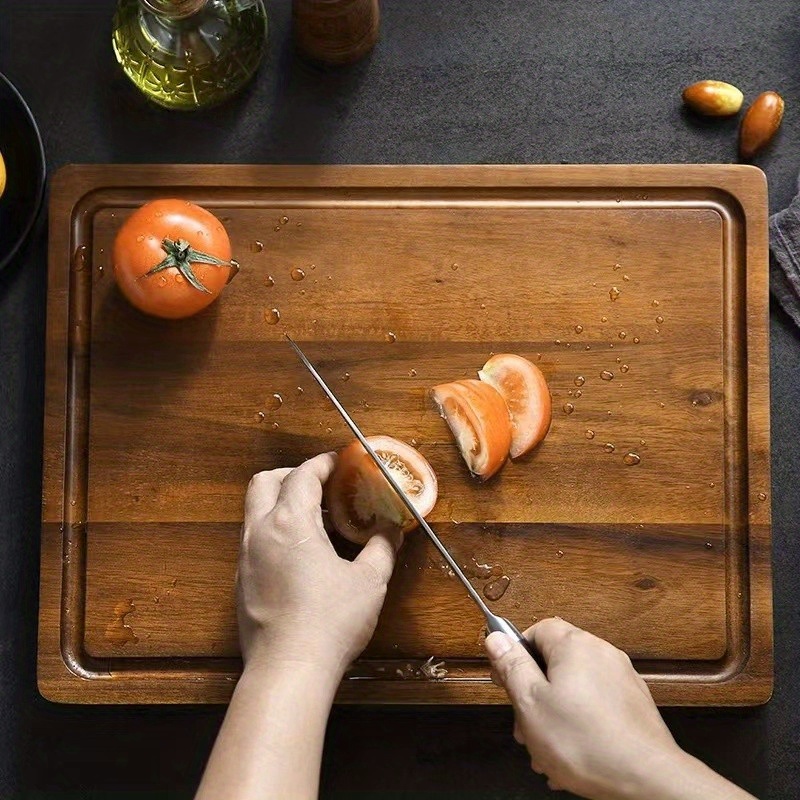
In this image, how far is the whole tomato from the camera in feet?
4.91

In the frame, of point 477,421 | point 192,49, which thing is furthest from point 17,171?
point 477,421

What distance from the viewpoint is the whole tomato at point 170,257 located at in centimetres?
150

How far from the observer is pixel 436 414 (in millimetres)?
1620

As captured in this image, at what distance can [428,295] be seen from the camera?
1627 mm

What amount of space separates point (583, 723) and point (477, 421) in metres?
0.50

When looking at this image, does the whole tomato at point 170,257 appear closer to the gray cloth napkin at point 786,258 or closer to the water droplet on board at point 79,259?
the water droplet on board at point 79,259

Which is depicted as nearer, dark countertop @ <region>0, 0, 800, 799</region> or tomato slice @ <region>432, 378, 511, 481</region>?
tomato slice @ <region>432, 378, 511, 481</region>

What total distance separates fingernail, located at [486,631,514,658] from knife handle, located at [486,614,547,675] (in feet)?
0.06

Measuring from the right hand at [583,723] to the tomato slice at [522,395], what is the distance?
0.36 meters

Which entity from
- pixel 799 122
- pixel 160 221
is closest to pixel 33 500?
pixel 160 221

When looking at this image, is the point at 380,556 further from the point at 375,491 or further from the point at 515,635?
the point at 515,635

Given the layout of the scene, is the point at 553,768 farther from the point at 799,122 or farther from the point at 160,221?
the point at 799,122

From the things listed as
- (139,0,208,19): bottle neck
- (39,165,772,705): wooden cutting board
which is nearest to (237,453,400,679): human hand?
(39,165,772,705): wooden cutting board

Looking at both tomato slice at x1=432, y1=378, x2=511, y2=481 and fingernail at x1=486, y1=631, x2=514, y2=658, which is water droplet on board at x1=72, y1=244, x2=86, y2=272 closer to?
tomato slice at x1=432, y1=378, x2=511, y2=481
